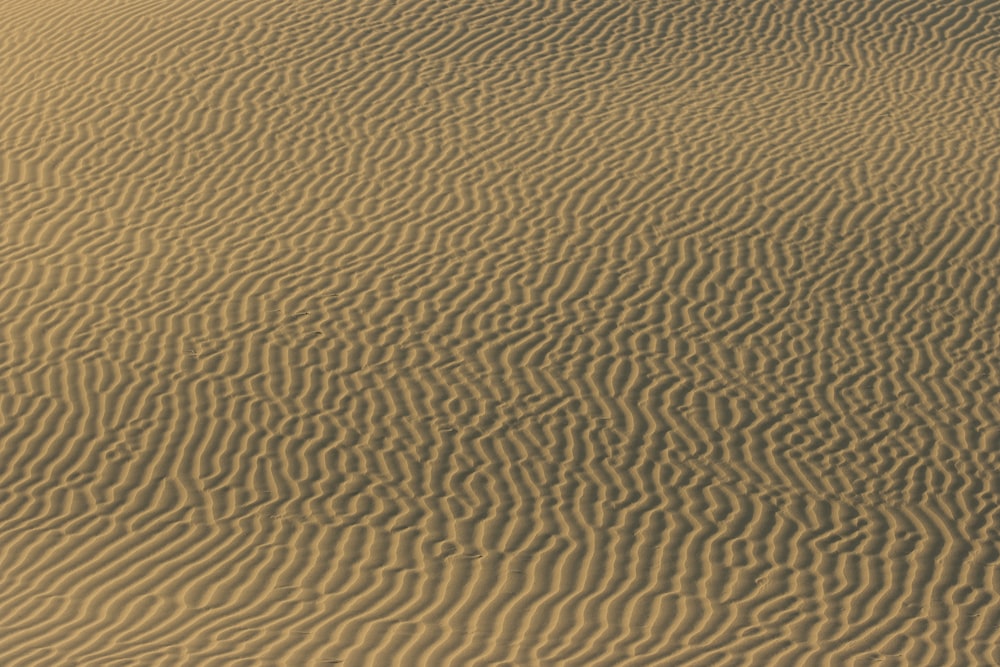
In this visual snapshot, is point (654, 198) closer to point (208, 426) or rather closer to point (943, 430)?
point (943, 430)

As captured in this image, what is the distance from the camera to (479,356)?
10.3 metres

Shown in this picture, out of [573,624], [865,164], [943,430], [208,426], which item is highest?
[865,164]

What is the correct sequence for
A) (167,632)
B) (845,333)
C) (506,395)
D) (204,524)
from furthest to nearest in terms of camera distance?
(845,333), (506,395), (204,524), (167,632)

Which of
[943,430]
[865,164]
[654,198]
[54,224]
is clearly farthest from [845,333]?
[54,224]

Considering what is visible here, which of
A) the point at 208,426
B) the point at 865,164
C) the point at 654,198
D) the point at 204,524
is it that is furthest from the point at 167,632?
the point at 865,164

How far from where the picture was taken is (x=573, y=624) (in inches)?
294

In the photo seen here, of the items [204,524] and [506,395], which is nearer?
[204,524]

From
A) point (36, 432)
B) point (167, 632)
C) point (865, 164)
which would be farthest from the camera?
point (865, 164)

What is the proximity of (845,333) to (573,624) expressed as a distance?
501 centimetres

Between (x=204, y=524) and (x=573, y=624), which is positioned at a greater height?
(x=204, y=524)

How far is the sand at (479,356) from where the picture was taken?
7707 millimetres

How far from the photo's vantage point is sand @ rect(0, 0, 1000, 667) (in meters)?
7.71

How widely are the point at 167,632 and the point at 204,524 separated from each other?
1426mm

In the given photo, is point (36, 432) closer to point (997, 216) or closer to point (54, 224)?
point (54, 224)
